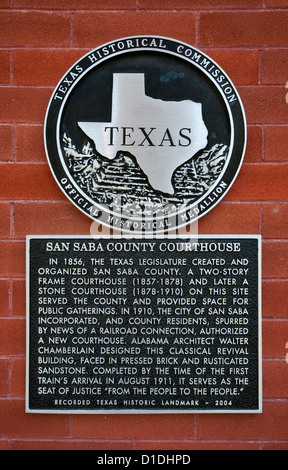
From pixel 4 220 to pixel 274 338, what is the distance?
1.56m

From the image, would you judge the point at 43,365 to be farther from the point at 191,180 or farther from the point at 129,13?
the point at 129,13

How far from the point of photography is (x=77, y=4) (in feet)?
10.9

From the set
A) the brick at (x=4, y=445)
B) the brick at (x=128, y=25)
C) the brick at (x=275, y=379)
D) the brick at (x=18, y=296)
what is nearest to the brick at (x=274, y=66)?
the brick at (x=128, y=25)

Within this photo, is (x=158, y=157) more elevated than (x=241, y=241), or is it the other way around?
(x=158, y=157)

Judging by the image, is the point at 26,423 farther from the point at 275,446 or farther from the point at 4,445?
the point at 275,446

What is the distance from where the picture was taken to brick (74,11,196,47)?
3.31m

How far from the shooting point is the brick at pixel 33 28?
10.9 ft

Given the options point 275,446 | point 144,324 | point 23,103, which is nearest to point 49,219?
point 23,103

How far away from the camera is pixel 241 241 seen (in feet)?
10.8

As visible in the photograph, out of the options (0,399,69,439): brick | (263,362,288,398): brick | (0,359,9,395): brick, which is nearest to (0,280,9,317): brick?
(0,359,9,395): brick

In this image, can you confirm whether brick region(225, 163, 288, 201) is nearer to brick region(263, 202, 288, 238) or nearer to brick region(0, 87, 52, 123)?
brick region(263, 202, 288, 238)

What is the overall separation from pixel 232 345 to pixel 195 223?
0.67m
